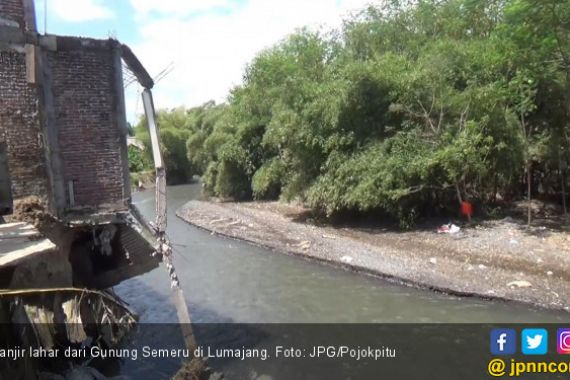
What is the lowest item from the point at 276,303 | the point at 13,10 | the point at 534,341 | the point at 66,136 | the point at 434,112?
the point at 534,341

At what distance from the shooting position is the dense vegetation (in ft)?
42.1

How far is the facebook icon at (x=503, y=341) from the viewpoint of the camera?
7824 millimetres

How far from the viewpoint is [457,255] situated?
11789 millimetres

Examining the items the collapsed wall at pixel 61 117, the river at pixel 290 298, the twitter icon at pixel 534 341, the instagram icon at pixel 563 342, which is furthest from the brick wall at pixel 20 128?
the instagram icon at pixel 563 342

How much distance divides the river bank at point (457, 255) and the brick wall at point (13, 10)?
9.21m

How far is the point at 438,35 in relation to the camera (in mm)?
17703

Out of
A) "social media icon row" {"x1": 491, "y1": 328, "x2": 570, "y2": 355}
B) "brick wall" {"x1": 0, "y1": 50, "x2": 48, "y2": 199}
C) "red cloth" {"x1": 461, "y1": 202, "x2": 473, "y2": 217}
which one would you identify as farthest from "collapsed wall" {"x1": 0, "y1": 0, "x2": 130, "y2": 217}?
"red cloth" {"x1": 461, "y1": 202, "x2": 473, "y2": 217}

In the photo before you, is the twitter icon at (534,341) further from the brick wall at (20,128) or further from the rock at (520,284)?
the brick wall at (20,128)

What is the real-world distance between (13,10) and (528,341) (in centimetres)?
989

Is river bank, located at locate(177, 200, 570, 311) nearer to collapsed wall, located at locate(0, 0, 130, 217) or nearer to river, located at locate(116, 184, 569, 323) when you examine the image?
river, located at locate(116, 184, 569, 323)

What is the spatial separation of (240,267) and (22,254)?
8633mm

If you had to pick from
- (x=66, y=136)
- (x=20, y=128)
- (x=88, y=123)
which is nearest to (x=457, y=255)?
(x=88, y=123)

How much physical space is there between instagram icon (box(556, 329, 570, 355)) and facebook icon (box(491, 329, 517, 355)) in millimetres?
657

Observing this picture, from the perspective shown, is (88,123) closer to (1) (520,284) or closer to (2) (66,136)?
(2) (66,136)
